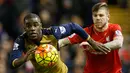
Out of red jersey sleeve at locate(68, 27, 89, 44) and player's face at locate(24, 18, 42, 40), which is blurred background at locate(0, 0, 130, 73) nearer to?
red jersey sleeve at locate(68, 27, 89, 44)

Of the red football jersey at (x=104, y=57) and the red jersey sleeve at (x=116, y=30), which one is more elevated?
the red jersey sleeve at (x=116, y=30)

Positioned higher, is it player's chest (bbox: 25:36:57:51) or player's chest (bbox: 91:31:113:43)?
player's chest (bbox: 25:36:57:51)

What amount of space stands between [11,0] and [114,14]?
3.00 meters

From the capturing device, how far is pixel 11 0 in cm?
1672

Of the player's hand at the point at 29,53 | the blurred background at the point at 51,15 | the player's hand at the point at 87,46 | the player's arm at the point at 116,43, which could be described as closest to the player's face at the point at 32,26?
the player's hand at the point at 29,53

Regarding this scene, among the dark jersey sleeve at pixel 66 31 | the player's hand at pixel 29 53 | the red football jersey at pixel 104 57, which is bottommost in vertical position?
the red football jersey at pixel 104 57

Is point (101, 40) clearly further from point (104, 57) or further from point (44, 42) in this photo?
point (44, 42)

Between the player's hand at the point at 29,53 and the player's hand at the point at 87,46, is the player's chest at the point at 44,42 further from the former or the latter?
the player's hand at the point at 87,46

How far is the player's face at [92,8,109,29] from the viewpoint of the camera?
34.9 ft

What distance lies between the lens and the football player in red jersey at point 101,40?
35.0 ft

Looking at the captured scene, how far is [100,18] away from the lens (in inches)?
419

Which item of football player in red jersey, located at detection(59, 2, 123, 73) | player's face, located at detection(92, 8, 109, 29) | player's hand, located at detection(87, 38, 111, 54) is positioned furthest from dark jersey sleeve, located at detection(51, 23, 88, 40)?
player's face, located at detection(92, 8, 109, 29)

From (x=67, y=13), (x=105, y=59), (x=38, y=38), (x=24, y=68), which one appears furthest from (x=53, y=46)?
(x=67, y=13)

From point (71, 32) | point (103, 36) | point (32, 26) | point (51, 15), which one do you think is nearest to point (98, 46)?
point (71, 32)
